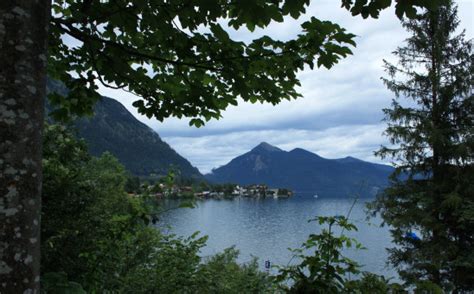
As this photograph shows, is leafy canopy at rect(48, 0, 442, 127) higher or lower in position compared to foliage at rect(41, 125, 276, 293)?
higher

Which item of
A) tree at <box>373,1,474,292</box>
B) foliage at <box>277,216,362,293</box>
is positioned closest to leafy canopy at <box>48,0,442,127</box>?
foliage at <box>277,216,362,293</box>

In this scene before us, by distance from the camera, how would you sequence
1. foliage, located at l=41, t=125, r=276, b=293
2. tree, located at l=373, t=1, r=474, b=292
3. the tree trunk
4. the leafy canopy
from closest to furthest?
the tree trunk → the leafy canopy → foliage, located at l=41, t=125, r=276, b=293 → tree, located at l=373, t=1, r=474, b=292

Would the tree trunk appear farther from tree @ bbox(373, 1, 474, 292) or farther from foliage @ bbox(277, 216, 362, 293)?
tree @ bbox(373, 1, 474, 292)

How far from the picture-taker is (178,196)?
17.5ft

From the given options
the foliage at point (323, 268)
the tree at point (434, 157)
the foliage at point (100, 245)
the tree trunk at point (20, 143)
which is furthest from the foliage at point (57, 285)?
the tree at point (434, 157)

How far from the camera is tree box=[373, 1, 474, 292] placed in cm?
1719

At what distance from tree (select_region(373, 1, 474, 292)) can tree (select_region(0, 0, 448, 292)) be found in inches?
607

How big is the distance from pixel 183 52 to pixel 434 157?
18.3 meters

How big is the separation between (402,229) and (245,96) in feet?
58.5

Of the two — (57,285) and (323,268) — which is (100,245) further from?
(323,268)

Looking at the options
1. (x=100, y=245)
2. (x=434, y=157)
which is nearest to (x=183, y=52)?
(x=100, y=245)

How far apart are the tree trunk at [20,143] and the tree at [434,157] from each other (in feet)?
57.5

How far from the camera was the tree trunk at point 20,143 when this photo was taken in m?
1.79

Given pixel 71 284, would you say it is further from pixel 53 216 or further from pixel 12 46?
pixel 53 216
